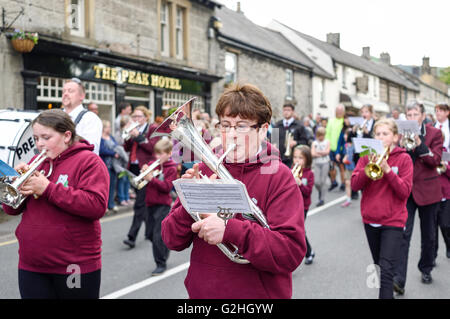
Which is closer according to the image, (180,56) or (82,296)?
(82,296)

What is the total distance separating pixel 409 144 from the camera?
553cm

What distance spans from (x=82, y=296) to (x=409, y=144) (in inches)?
161

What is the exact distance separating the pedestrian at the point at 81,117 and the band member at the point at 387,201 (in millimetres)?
2745

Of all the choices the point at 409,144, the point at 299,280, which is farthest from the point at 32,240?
the point at 409,144

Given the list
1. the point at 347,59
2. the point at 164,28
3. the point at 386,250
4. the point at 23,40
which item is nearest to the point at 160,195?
the point at 386,250

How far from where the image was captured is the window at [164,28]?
56.4ft

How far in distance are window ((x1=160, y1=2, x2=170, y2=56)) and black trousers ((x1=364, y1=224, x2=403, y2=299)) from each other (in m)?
13.9

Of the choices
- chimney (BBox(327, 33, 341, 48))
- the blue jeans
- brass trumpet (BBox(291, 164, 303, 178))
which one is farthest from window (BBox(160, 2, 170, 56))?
chimney (BBox(327, 33, 341, 48))

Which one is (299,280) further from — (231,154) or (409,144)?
(231,154)

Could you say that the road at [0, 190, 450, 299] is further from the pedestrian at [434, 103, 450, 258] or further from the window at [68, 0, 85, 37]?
the window at [68, 0, 85, 37]

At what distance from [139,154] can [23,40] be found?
4.80 m

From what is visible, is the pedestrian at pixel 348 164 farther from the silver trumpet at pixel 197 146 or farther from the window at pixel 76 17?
the silver trumpet at pixel 197 146

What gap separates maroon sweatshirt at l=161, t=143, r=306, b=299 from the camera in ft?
7.06

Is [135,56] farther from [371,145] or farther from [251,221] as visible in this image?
[251,221]
